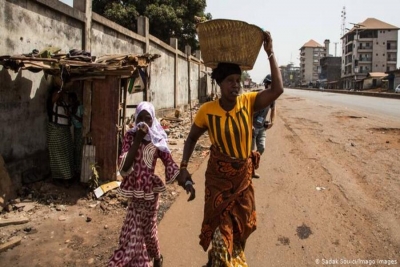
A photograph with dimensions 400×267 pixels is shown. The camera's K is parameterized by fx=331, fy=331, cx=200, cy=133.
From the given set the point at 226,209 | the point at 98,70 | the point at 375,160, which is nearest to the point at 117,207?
the point at 98,70

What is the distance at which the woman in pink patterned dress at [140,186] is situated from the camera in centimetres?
279

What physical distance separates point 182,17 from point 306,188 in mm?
16990

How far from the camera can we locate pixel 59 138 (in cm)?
520

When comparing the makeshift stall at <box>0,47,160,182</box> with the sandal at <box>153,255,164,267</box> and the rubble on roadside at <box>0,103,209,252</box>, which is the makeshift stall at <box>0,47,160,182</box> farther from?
the sandal at <box>153,255,164,267</box>

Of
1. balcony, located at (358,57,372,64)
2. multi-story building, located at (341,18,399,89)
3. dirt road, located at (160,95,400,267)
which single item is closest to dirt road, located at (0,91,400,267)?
dirt road, located at (160,95,400,267)

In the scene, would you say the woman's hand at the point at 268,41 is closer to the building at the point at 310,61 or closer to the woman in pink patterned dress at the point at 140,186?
the woman in pink patterned dress at the point at 140,186

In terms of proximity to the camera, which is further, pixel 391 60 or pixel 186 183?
pixel 391 60

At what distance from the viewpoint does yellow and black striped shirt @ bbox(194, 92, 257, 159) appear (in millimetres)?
2365

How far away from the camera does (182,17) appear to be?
20.1 metres

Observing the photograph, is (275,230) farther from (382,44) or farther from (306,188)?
(382,44)

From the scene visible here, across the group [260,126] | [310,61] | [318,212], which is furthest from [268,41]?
[310,61]

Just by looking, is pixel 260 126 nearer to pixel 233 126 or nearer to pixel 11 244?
pixel 233 126

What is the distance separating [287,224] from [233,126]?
2.17 meters

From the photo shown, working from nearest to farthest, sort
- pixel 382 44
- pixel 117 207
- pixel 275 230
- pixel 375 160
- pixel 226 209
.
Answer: pixel 226 209 → pixel 275 230 → pixel 117 207 → pixel 375 160 → pixel 382 44
